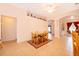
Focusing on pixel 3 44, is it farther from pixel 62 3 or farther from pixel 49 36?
pixel 62 3

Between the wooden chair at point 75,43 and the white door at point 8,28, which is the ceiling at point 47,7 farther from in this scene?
the wooden chair at point 75,43

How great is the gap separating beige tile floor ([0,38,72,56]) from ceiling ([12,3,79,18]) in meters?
0.61

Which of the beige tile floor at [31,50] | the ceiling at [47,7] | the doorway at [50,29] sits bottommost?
the beige tile floor at [31,50]

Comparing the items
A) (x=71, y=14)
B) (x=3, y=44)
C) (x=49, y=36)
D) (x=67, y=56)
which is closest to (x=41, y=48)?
(x=49, y=36)

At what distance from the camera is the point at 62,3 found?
2053 mm

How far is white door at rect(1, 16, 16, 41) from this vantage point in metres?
2.13

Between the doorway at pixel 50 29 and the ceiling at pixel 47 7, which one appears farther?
the doorway at pixel 50 29

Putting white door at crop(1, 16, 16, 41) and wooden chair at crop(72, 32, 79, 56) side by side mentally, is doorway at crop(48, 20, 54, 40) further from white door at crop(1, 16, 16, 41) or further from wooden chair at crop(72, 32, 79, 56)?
white door at crop(1, 16, 16, 41)

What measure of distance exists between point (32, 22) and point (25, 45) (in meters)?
0.47

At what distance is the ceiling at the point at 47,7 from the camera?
2.07 m

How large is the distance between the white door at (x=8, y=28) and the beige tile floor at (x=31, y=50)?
0.14m

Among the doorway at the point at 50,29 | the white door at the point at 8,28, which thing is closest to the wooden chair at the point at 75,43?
the doorway at the point at 50,29

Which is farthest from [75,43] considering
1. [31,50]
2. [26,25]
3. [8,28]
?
[8,28]

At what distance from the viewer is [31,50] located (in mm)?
2111
